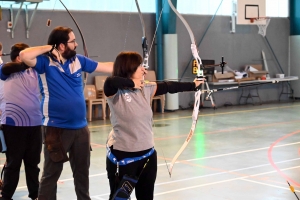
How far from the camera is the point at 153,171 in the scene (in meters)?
3.27

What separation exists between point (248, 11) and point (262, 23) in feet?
1.96

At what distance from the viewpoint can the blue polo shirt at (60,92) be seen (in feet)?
11.6

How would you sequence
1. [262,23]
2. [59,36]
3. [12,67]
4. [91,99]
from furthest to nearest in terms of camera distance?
[262,23], [91,99], [12,67], [59,36]

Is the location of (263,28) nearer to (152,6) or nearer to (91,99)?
(152,6)

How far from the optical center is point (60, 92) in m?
3.58

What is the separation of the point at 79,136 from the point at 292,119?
8028 millimetres

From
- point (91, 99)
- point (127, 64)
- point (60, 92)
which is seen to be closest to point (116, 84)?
point (127, 64)

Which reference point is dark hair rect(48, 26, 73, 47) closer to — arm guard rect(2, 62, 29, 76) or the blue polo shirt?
the blue polo shirt

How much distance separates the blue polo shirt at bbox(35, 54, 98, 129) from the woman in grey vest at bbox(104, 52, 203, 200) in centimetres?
45

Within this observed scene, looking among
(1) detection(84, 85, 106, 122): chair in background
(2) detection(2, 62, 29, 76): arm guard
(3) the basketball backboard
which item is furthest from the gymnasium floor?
(3) the basketball backboard

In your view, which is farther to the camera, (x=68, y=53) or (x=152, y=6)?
(x=152, y=6)

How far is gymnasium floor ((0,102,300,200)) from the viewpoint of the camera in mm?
5020

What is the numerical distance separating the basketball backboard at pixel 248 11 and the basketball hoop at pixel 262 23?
0.03m

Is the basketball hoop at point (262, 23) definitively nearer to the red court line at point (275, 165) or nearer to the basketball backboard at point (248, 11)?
the basketball backboard at point (248, 11)
